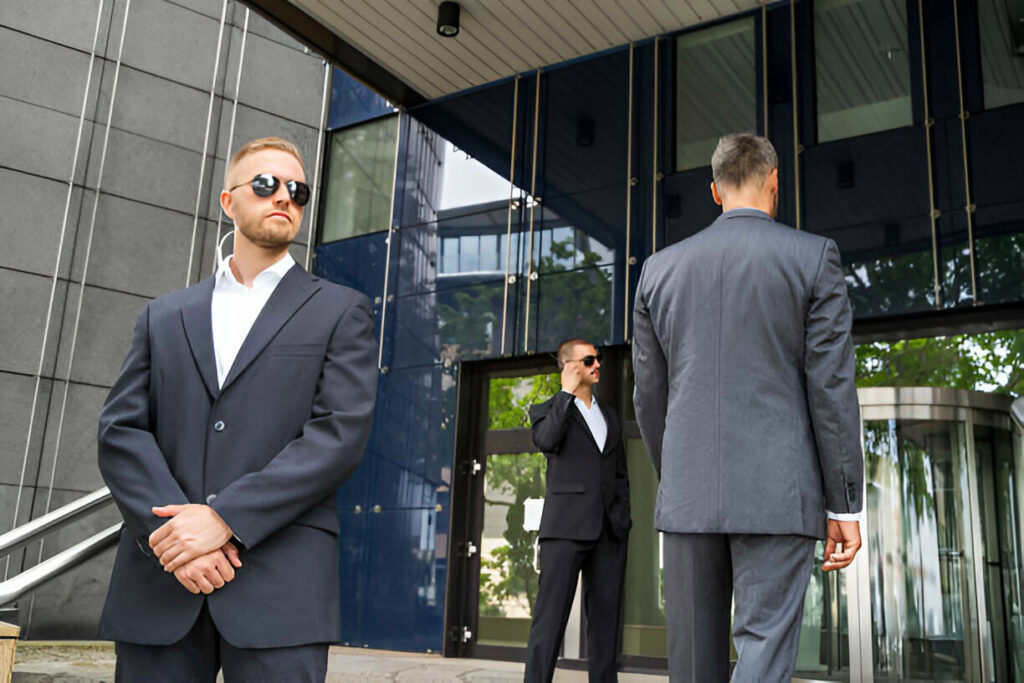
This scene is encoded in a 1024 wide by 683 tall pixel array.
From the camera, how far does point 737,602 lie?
227cm

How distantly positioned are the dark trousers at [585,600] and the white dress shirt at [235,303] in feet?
8.70

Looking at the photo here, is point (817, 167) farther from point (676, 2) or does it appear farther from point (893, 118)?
point (676, 2)

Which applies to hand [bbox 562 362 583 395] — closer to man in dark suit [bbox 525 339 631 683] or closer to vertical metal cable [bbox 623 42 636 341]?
man in dark suit [bbox 525 339 631 683]

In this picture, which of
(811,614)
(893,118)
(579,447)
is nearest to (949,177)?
(893,118)

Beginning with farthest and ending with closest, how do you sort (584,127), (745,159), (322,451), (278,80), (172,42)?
(278,80)
(172,42)
(584,127)
(745,159)
(322,451)

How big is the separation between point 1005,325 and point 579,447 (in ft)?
10.1

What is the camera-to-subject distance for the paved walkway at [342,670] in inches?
147

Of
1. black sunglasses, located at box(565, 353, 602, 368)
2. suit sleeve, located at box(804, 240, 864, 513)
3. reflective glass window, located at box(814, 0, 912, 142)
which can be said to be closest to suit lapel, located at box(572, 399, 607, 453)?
black sunglasses, located at box(565, 353, 602, 368)

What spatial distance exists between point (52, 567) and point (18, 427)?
18.0ft

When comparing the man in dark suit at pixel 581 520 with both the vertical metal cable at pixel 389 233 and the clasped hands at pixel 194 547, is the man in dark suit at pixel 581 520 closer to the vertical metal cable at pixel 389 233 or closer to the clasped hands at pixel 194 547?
the clasped hands at pixel 194 547

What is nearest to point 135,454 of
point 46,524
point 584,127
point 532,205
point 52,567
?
point 52,567

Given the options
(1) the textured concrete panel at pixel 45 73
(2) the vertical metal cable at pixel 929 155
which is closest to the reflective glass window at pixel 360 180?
(1) the textured concrete panel at pixel 45 73

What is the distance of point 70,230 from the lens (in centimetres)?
820

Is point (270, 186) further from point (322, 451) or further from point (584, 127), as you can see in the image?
point (584, 127)
